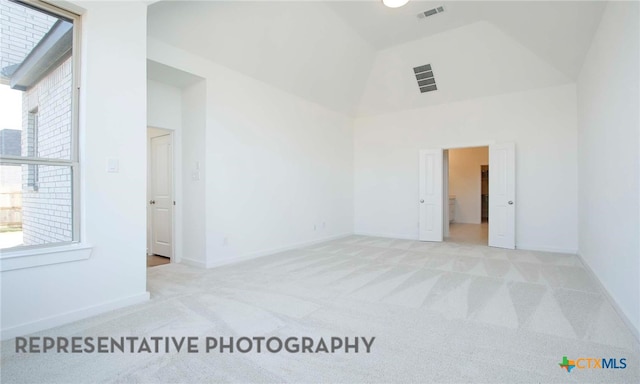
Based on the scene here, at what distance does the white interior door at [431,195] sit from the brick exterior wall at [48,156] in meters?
6.05

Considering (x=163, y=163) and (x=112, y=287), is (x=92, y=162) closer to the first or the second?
(x=112, y=287)

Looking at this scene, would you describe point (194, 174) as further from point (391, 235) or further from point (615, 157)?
point (615, 157)

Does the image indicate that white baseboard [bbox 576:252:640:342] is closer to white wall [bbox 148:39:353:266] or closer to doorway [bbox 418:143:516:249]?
doorway [bbox 418:143:516:249]

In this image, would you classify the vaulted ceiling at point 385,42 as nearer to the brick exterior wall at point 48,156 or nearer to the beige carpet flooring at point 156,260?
the brick exterior wall at point 48,156

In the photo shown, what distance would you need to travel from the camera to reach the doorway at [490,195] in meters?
5.77

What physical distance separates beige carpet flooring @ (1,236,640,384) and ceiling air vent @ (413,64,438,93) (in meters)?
3.78

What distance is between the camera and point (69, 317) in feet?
8.20

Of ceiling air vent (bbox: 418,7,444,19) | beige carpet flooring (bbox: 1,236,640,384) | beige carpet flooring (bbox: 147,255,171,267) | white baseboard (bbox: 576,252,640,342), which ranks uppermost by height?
ceiling air vent (bbox: 418,7,444,19)

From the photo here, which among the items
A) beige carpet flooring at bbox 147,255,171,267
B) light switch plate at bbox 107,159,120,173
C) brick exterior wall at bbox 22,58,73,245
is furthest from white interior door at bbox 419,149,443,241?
brick exterior wall at bbox 22,58,73,245

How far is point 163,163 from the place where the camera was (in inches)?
198

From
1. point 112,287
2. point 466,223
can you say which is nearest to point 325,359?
point 112,287

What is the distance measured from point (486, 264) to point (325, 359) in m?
3.56

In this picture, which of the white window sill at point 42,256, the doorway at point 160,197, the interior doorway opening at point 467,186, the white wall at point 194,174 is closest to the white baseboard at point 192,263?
the white wall at point 194,174

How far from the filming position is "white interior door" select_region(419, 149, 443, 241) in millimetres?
6516
